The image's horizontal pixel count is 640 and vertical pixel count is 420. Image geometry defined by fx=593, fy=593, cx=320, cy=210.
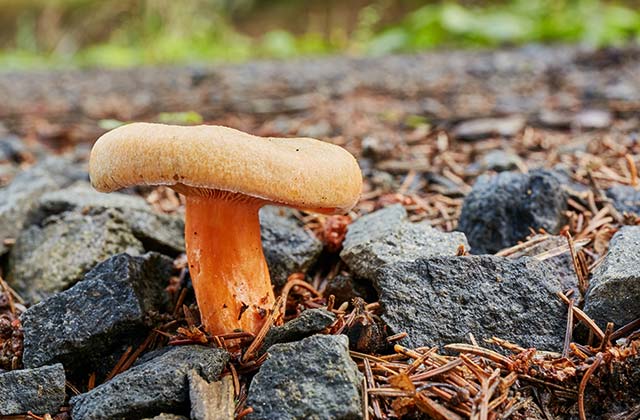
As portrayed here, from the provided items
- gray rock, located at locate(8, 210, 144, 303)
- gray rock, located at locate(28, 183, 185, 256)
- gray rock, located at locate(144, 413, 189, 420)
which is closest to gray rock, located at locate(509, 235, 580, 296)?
gray rock, located at locate(144, 413, 189, 420)

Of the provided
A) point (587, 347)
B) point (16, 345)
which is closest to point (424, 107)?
point (587, 347)

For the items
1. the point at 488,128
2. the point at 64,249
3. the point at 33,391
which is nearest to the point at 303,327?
the point at 33,391

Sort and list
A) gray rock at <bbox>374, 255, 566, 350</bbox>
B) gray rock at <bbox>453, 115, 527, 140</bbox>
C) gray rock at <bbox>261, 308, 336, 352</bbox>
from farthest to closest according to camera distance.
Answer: gray rock at <bbox>453, 115, 527, 140</bbox>, gray rock at <bbox>374, 255, 566, 350</bbox>, gray rock at <bbox>261, 308, 336, 352</bbox>

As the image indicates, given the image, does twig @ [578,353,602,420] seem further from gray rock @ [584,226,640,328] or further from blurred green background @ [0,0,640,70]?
blurred green background @ [0,0,640,70]

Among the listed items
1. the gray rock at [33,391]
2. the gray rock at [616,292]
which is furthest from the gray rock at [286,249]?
the gray rock at [616,292]

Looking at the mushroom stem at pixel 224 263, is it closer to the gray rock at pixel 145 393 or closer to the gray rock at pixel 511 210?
the gray rock at pixel 145 393

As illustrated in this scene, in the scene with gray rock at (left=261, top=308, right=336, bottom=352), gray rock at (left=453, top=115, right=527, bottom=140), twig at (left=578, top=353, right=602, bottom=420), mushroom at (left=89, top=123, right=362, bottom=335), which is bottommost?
twig at (left=578, top=353, right=602, bottom=420)
